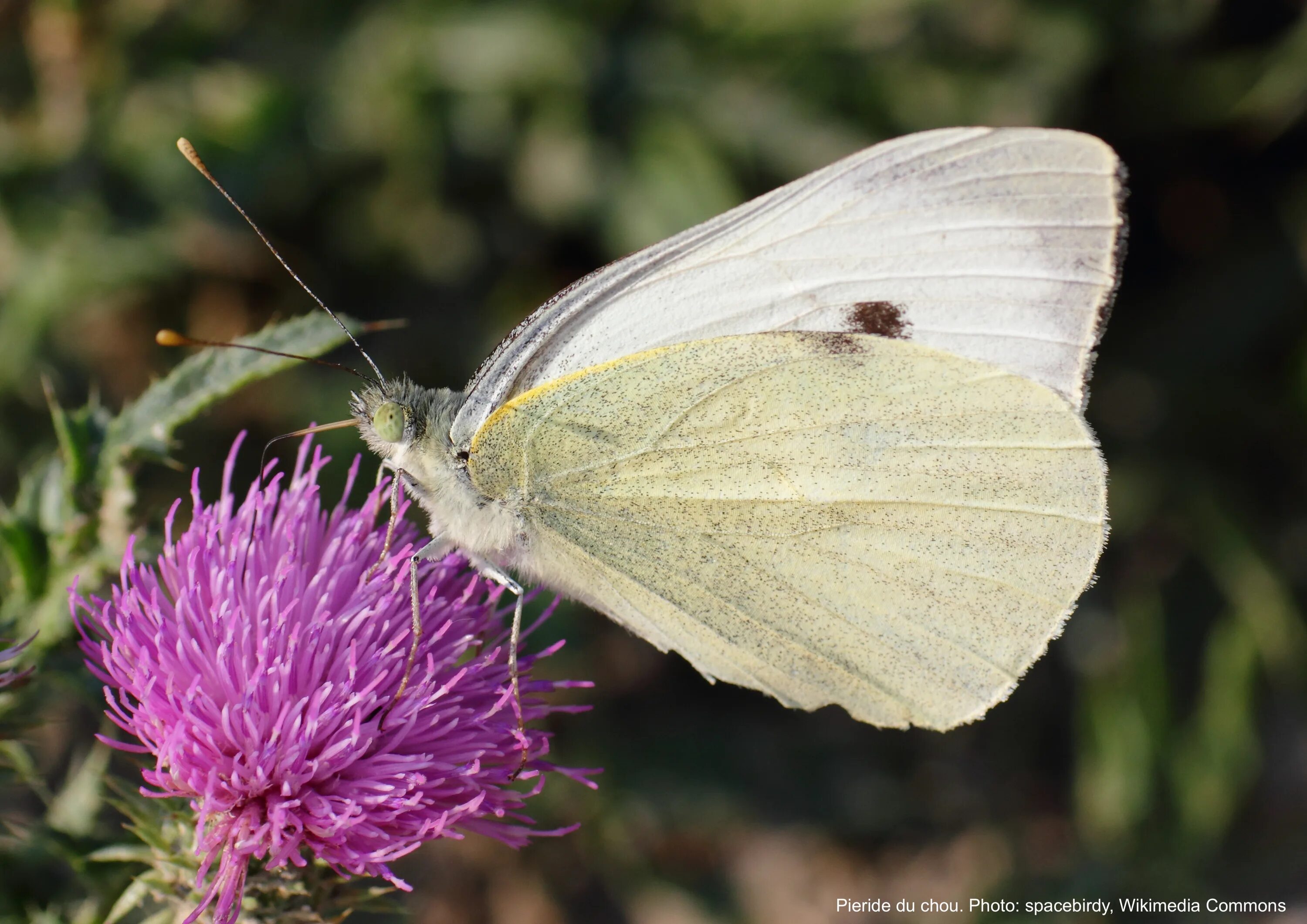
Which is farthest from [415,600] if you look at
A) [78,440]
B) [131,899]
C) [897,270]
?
[897,270]

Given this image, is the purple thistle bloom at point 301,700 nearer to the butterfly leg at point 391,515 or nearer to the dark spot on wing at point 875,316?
the butterfly leg at point 391,515

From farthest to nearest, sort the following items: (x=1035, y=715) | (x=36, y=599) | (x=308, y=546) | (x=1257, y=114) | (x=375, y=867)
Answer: (x=1035, y=715) → (x=1257, y=114) → (x=36, y=599) → (x=308, y=546) → (x=375, y=867)

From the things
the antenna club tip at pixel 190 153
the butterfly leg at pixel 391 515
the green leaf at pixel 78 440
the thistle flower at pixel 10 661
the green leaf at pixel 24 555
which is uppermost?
the antenna club tip at pixel 190 153

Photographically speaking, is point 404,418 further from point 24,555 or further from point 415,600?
point 24,555

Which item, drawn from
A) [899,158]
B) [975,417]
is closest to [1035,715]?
[975,417]

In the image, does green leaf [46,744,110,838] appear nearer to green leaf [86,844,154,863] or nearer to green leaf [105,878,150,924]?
green leaf [86,844,154,863]

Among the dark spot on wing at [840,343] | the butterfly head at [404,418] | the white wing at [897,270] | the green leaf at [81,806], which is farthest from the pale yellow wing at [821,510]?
the green leaf at [81,806]

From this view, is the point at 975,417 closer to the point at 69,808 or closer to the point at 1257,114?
the point at 69,808
